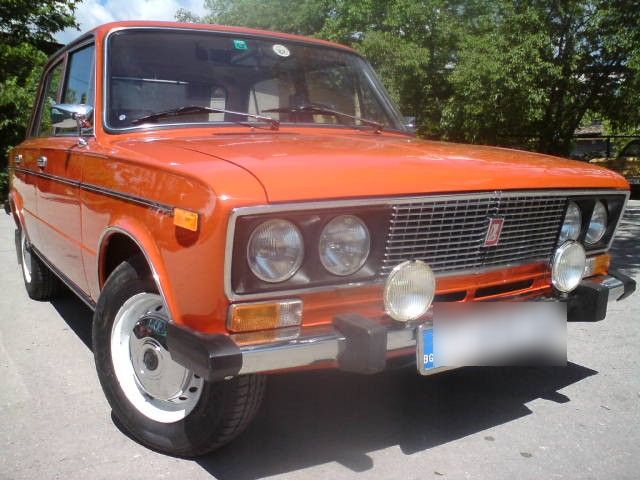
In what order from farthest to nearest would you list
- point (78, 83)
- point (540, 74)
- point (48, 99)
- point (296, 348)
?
point (540, 74)
point (48, 99)
point (78, 83)
point (296, 348)

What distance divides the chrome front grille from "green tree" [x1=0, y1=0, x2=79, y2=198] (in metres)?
12.7

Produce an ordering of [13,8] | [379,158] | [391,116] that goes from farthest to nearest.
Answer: [13,8]
[391,116]
[379,158]

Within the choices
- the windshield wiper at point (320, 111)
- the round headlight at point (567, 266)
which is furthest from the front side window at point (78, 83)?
the round headlight at point (567, 266)

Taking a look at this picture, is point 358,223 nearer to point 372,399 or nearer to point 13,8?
point 372,399

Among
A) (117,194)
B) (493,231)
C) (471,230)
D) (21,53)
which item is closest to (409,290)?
(471,230)

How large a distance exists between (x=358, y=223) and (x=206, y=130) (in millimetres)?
1130

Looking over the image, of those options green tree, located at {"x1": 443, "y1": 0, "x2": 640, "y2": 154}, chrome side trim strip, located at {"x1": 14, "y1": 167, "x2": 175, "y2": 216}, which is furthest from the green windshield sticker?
green tree, located at {"x1": 443, "y1": 0, "x2": 640, "y2": 154}

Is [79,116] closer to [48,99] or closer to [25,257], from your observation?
[48,99]

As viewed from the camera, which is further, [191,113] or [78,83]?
[78,83]

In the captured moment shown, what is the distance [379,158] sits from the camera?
2.42m

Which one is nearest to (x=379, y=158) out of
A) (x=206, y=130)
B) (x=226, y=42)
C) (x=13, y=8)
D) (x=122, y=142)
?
(x=206, y=130)

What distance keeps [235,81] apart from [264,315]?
5.46ft

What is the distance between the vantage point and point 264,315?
209 cm

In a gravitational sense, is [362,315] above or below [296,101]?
below
